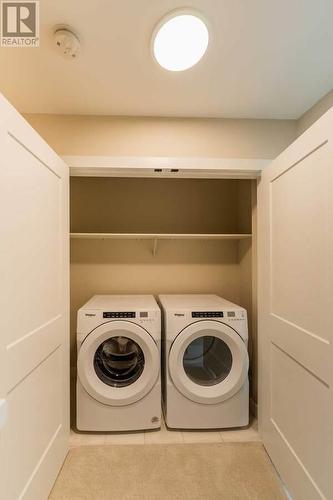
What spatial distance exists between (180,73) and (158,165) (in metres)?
0.55

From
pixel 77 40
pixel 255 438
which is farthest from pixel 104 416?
pixel 77 40

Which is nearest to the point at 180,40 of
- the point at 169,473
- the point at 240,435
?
the point at 169,473

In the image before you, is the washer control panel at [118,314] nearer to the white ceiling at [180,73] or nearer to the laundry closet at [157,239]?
the laundry closet at [157,239]

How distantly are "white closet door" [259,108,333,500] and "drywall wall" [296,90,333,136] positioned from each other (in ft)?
1.59

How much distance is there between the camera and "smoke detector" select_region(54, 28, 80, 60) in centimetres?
131

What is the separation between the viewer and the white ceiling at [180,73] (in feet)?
4.07

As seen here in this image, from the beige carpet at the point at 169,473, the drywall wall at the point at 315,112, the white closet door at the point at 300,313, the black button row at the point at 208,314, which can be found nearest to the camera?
the white closet door at the point at 300,313

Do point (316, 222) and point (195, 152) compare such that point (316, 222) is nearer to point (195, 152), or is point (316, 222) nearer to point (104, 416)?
point (195, 152)

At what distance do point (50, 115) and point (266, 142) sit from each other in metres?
1.55

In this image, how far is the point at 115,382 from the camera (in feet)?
6.72

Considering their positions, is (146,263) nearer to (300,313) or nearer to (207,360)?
(207,360)

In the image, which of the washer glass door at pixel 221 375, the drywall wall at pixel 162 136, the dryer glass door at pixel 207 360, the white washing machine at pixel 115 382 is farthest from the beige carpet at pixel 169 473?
the drywall wall at pixel 162 136
